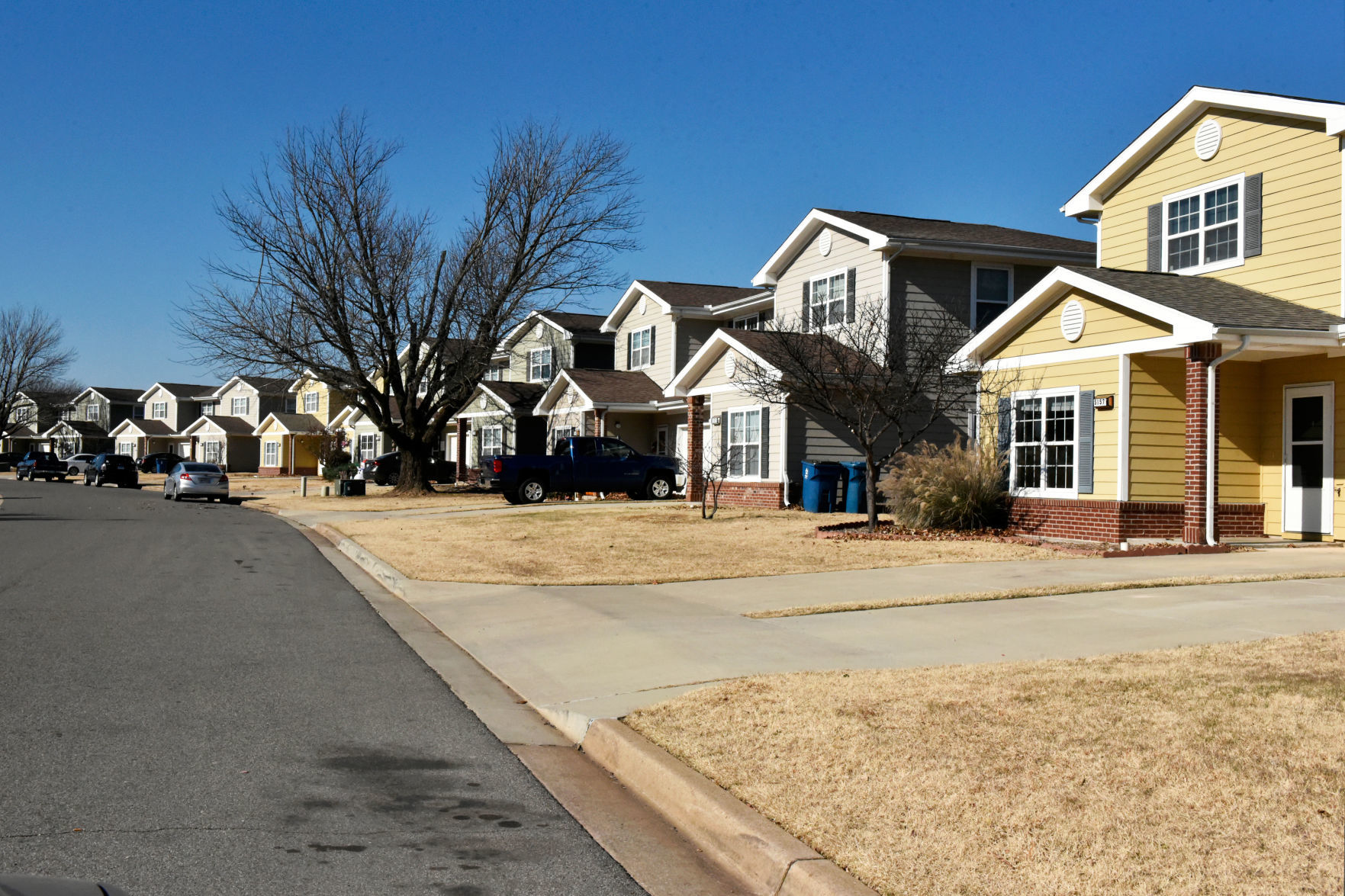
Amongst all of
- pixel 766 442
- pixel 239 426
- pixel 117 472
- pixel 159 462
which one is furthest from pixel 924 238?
pixel 239 426

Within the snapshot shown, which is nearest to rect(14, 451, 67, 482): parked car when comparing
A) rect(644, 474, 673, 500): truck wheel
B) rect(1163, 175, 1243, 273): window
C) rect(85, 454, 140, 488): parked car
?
rect(85, 454, 140, 488): parked car

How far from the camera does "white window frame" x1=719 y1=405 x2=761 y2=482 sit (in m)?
28.2

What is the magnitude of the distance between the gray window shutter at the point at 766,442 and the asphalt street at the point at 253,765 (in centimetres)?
1587

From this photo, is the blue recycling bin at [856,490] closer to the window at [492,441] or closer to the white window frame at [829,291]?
the white window frame at [829,291]

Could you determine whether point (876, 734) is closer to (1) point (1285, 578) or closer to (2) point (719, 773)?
(2) point (719, 773)

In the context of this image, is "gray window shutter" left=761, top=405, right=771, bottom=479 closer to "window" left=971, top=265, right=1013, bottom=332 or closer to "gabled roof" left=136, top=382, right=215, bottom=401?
"window" left=971, top=265, right=1013, bottom=332

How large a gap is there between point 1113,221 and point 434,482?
34348 millimetres

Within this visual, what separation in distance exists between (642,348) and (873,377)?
2143 centimetres

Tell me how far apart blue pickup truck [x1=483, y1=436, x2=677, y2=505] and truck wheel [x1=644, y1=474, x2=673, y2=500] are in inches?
1.2

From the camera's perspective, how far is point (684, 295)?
39625 millimetres

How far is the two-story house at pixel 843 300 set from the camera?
2706 cm

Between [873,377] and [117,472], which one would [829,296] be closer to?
[873,377]

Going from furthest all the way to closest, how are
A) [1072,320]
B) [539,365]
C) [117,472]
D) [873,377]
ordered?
1. [117,472]
2. [539,365]
3. [873,377]
4. [1072,320]

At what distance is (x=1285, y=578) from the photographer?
500 inches
